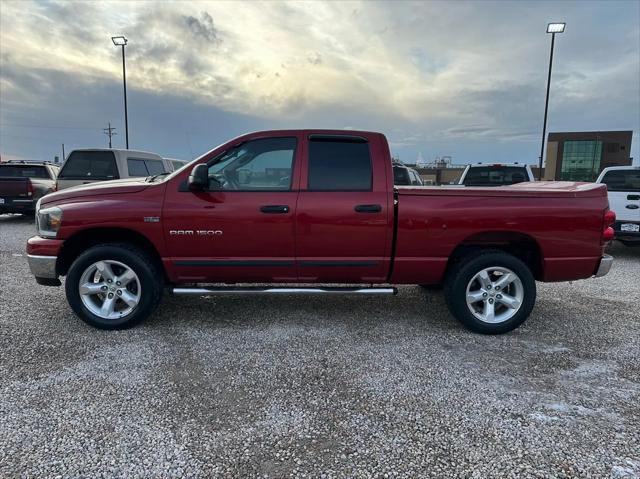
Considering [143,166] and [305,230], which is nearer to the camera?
[305,230]

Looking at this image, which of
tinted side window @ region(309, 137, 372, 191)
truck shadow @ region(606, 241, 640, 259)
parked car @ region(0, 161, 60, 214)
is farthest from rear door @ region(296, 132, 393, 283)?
parked car @ region(0, 161, 60, 214)

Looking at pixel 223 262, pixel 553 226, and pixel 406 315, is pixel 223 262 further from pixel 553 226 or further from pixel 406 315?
pixel 553 226

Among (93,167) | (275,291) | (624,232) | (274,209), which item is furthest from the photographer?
(93,167)

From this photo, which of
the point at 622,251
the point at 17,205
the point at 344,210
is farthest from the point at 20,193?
the point at 622,251

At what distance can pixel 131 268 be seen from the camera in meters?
4.09

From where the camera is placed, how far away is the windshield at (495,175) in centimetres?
932

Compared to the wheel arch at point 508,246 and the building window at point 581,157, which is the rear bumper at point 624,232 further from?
the building window at point 581,157

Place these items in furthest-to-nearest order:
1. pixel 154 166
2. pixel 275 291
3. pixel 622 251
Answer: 1. pixel 154 166
2. pixel 622 251
3. pixel 275 291

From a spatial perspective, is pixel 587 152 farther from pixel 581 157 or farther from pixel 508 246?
pixel 508 246

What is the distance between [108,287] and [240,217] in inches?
58.6

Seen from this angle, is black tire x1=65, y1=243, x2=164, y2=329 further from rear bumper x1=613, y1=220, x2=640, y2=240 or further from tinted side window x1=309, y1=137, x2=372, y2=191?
rear bumper x1=613, y1=220, x2=640, y2=240

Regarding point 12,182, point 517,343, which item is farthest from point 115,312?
point 12,182

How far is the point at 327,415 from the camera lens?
2816 mm

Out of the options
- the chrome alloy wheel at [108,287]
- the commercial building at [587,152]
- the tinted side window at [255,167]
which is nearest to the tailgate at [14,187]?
the chrome alloy wheel at [108,287]
